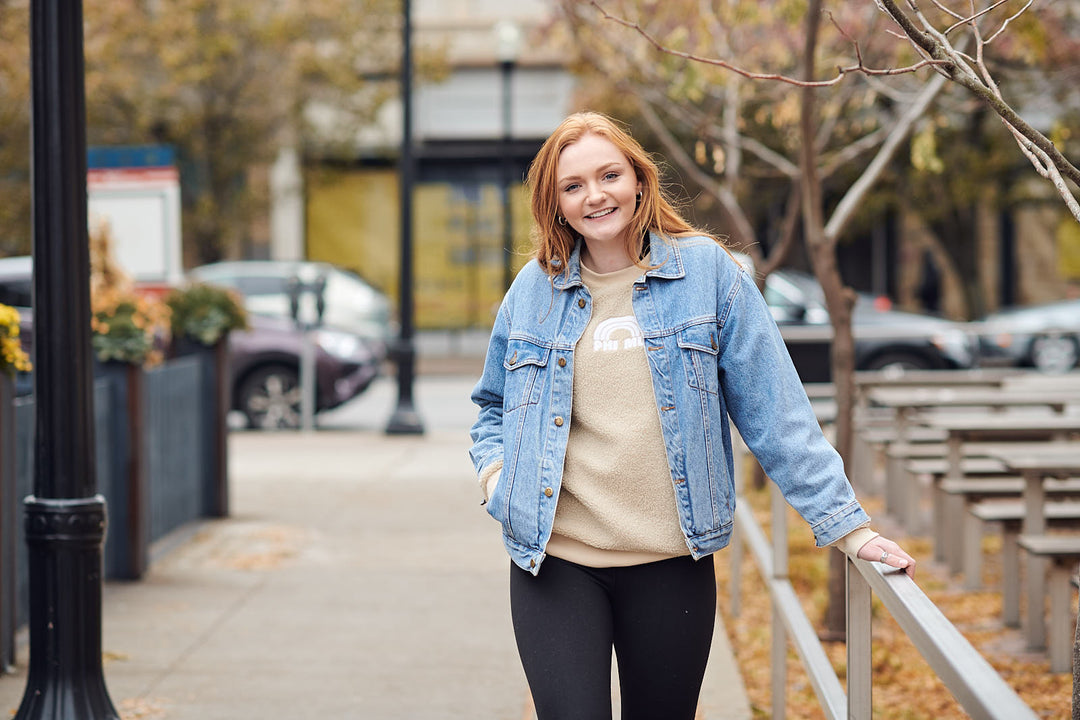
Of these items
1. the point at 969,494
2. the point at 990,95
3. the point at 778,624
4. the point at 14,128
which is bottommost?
the point at 778,624

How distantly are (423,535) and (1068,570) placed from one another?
392 centimetres

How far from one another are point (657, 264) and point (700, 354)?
0.21 meters

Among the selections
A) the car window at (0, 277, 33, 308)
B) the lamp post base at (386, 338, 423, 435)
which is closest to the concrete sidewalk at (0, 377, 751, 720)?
the car window at (0, 277, 33, 308)

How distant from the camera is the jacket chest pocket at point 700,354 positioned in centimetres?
278

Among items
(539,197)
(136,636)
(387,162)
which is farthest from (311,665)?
(387,162)

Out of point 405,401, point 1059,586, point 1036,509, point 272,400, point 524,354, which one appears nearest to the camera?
point 524,354

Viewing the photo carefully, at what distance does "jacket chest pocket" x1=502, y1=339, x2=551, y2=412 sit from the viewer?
2.84 m

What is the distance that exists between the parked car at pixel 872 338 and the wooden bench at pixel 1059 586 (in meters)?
9.04

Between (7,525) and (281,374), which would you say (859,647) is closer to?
(7,525)

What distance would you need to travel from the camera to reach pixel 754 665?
18.3 ft

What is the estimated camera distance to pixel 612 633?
9.32 feet

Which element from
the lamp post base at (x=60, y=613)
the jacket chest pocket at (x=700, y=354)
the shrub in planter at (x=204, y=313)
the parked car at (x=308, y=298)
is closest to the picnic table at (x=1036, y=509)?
the jacket chest pocket at (x=700, y=354)

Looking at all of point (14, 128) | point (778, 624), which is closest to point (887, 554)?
point (778, 624)

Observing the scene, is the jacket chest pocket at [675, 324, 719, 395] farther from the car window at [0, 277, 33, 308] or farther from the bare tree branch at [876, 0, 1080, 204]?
the car window at [0, 277, 33, 308]
